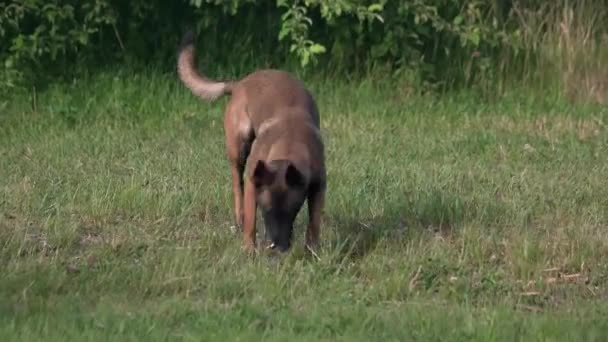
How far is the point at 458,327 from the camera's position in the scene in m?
6.81

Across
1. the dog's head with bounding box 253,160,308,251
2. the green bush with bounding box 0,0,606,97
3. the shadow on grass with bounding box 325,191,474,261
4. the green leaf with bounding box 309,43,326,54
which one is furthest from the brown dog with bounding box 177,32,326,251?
the green bush with bounding box 0,0,606,97

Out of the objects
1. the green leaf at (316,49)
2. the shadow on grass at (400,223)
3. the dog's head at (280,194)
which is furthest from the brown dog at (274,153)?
the green leaf at (316,49)

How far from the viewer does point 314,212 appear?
8.09 meters

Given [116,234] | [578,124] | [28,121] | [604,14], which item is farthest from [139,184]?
[604,14]

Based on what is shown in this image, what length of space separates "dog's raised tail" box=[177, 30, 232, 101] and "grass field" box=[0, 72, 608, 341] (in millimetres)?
723

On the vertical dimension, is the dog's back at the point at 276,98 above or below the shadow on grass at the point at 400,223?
above

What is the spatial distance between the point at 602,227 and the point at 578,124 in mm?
3642

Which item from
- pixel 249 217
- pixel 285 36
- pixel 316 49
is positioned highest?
pixel 249 217

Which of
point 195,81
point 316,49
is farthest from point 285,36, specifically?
point 195,81

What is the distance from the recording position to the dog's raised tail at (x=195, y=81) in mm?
9289

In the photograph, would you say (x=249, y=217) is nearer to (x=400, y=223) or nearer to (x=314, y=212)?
(x=314, y=212)

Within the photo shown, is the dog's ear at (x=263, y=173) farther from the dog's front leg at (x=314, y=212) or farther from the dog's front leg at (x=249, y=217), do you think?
the dog's front leg at (x=314, y=212)

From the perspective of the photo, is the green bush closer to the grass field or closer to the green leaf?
the green leaf

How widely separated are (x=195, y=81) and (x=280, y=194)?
197 cm
